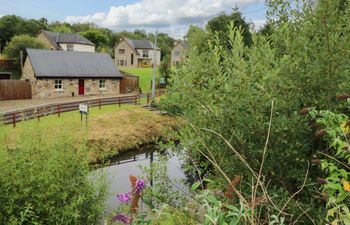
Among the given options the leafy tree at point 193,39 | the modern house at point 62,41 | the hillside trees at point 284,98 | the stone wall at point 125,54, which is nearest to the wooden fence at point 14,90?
the modern house at point 62,41

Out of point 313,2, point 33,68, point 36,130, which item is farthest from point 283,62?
point 33,68

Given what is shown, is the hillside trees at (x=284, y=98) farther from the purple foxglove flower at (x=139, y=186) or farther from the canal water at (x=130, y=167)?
the canal water at (x=130, y=167)

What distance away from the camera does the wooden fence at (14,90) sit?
91.6 feet

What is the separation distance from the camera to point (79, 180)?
265 inches

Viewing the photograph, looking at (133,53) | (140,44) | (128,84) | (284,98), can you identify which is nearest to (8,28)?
(133,53)

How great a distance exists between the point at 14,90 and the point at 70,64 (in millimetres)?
5894

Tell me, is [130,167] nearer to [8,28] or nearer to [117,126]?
[117,126]

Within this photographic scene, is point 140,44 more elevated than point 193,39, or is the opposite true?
point 140,44

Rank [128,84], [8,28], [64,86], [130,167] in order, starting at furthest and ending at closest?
1. [8,28]
2. [128,84]
3. [64,86]
4. [130,167]

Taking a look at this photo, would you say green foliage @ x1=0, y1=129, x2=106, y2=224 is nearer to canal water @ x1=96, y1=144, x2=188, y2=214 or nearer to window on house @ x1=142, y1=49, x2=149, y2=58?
canal water @ x1=96, y1=144, x2=188, y2=214

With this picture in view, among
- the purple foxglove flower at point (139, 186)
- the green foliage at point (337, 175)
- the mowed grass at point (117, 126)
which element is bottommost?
the mowed grass at point (117, 126)

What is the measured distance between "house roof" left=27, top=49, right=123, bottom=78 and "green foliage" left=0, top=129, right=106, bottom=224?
24607 mm

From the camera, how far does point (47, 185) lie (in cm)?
618

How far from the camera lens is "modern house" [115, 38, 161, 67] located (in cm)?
6364
